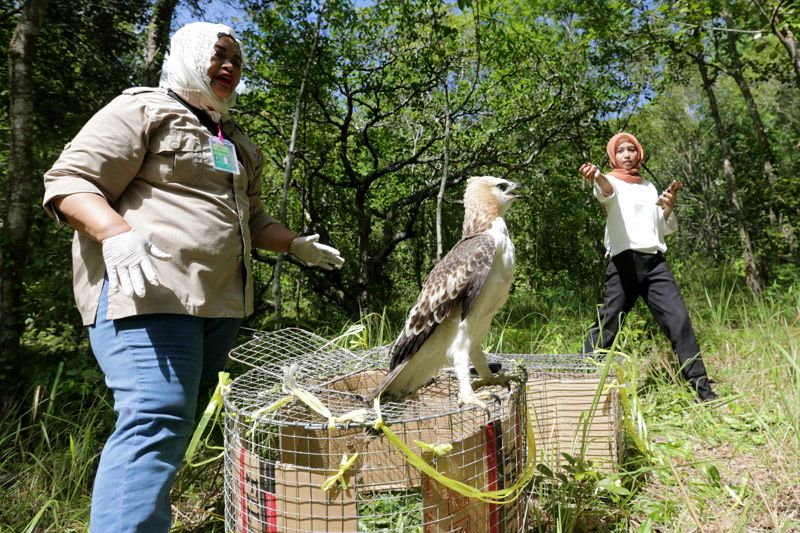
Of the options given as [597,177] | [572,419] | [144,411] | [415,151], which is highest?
[415,151]

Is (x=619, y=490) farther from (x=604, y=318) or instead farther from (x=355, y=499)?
(x=604, y=318)

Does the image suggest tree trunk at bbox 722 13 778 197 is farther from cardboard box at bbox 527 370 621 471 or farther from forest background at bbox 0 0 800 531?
cardboard box at bbox 527 370 621 471

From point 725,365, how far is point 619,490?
2494mm

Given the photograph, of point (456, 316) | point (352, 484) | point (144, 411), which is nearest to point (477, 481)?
point (352, 484)

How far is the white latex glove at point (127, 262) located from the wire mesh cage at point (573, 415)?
1783 mm

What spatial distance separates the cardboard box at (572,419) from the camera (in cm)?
234

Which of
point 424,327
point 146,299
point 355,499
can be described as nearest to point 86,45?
point 146,299

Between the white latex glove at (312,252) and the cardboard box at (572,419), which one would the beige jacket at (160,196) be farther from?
the cardboard box at (572,419)

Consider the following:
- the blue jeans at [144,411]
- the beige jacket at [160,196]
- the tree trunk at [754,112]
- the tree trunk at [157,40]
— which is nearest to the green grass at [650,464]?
→ the blue jeans at [144,411]

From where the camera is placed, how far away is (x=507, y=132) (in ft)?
25.8

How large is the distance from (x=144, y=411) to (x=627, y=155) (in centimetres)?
362

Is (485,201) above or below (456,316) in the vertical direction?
above

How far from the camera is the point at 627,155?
3.61 metres

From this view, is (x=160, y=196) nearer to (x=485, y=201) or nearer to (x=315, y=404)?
(x=315, y=404)
